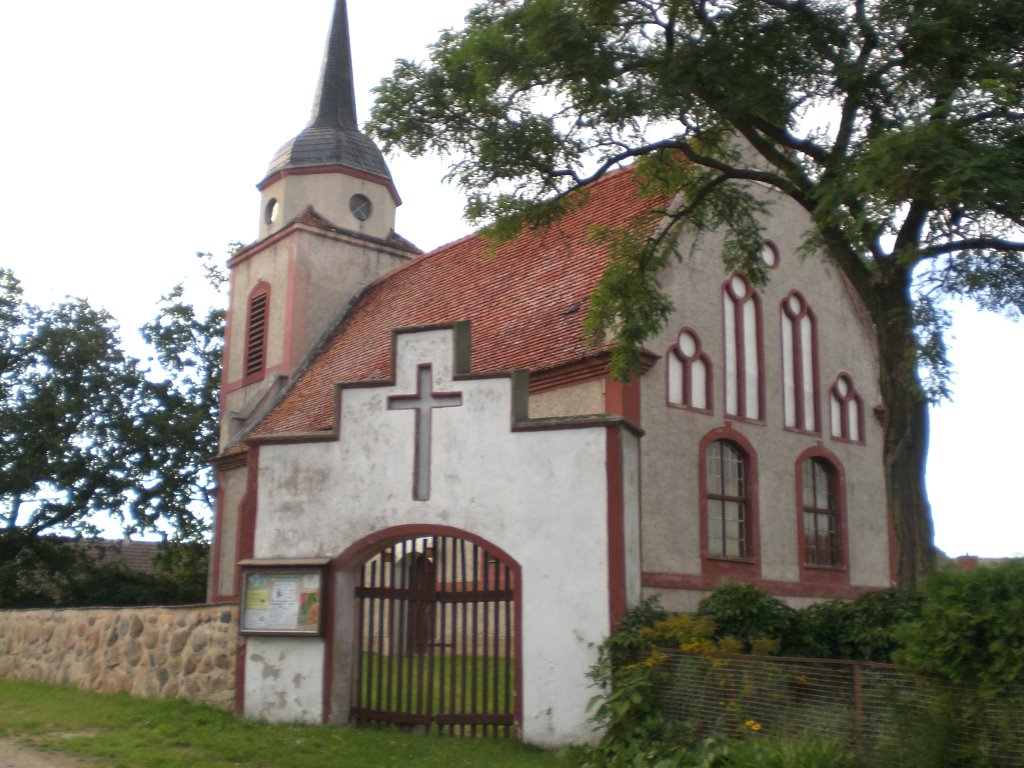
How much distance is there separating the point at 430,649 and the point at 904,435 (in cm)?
601

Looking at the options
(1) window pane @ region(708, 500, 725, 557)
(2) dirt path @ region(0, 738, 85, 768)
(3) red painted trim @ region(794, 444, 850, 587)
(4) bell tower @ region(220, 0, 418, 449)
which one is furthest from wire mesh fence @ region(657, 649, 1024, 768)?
(4) bell tower @ region(220, 0, 418, 449)

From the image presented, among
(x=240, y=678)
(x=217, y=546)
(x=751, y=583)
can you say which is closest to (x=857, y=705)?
(x=240, y=678)

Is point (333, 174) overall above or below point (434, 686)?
above

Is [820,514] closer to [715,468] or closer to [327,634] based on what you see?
[715,468]

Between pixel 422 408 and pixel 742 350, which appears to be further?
pixel 742 350

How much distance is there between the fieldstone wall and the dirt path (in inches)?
115

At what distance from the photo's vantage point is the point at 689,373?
61.0 feet

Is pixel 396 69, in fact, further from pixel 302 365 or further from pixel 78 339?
pixel 78 339

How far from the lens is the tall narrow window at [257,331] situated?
91.1 ft

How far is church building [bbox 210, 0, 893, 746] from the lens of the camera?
13008 millimetres

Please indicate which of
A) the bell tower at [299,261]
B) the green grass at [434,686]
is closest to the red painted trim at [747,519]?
the green grass at [434,686]

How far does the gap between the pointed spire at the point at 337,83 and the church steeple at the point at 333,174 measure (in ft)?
0.09

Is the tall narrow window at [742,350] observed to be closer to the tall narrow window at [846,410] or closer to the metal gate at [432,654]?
the tall narrow window at [846,410]

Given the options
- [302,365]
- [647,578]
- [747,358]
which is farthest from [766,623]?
[302,365]
